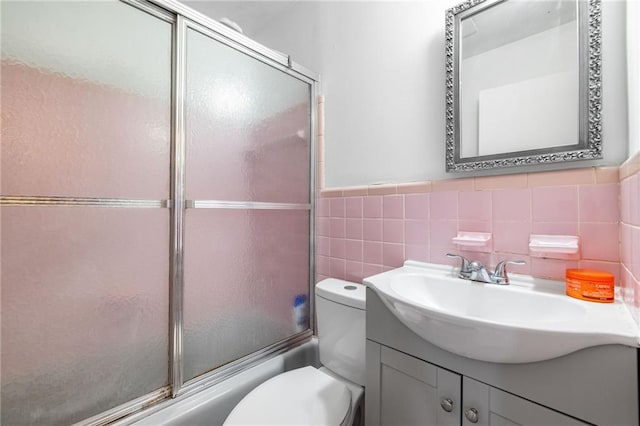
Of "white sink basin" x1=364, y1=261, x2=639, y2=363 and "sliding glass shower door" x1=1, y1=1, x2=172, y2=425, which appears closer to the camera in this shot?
"white sink basin" x1=364, y1=261, x2=639, y2=363

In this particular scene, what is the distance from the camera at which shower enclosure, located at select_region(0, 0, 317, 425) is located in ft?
2.66

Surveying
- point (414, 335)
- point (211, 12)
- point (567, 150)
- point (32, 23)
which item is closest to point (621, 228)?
point (567, 150)

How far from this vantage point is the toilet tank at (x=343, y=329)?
1117 millimetres

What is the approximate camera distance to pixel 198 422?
3.46 feet

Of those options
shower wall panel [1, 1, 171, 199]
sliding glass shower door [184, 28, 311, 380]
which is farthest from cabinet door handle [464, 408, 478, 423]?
shower wall panel [1, 1, 171, 199]

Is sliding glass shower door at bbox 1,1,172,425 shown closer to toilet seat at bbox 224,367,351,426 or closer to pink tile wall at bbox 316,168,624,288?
toilet seat at bbox 224,367,351,426

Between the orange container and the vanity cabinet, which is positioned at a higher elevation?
the orange container

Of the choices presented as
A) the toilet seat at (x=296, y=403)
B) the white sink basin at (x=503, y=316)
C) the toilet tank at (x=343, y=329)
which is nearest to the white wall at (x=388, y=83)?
the white sink basin at (x=503, y=316)

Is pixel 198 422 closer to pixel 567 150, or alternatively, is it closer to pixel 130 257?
pixel 130 257

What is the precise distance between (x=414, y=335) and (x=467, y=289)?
285 millimetres

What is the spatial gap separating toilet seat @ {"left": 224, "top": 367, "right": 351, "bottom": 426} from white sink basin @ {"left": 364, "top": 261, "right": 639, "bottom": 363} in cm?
43

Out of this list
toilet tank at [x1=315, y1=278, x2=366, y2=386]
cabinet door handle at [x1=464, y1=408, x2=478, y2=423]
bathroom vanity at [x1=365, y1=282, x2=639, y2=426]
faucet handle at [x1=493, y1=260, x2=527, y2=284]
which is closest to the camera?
bathroom vanity at [x1=365, y1=282, x2=639, y2=426]

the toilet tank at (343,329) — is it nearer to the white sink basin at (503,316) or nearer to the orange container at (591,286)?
the white sink basin at (503,316)

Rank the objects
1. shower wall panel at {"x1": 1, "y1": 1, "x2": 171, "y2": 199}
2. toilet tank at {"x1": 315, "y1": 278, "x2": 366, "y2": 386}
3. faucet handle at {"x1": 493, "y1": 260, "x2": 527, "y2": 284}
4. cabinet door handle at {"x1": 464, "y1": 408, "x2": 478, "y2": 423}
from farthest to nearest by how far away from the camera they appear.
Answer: toilet tank at {"x1": 315, "y1": 278, "x2": 366, "y2": 386}
faucet handle at {"x1": 493, "y1": 260, "x2": 527, "y2": 284}
shower wall panel at {"x1": 1, "y1": 1, "x2": 171, "y2": 199}
cabinet door handle at {"x1": 464, "y1": 408, "x2": 478, "y2": 423}
